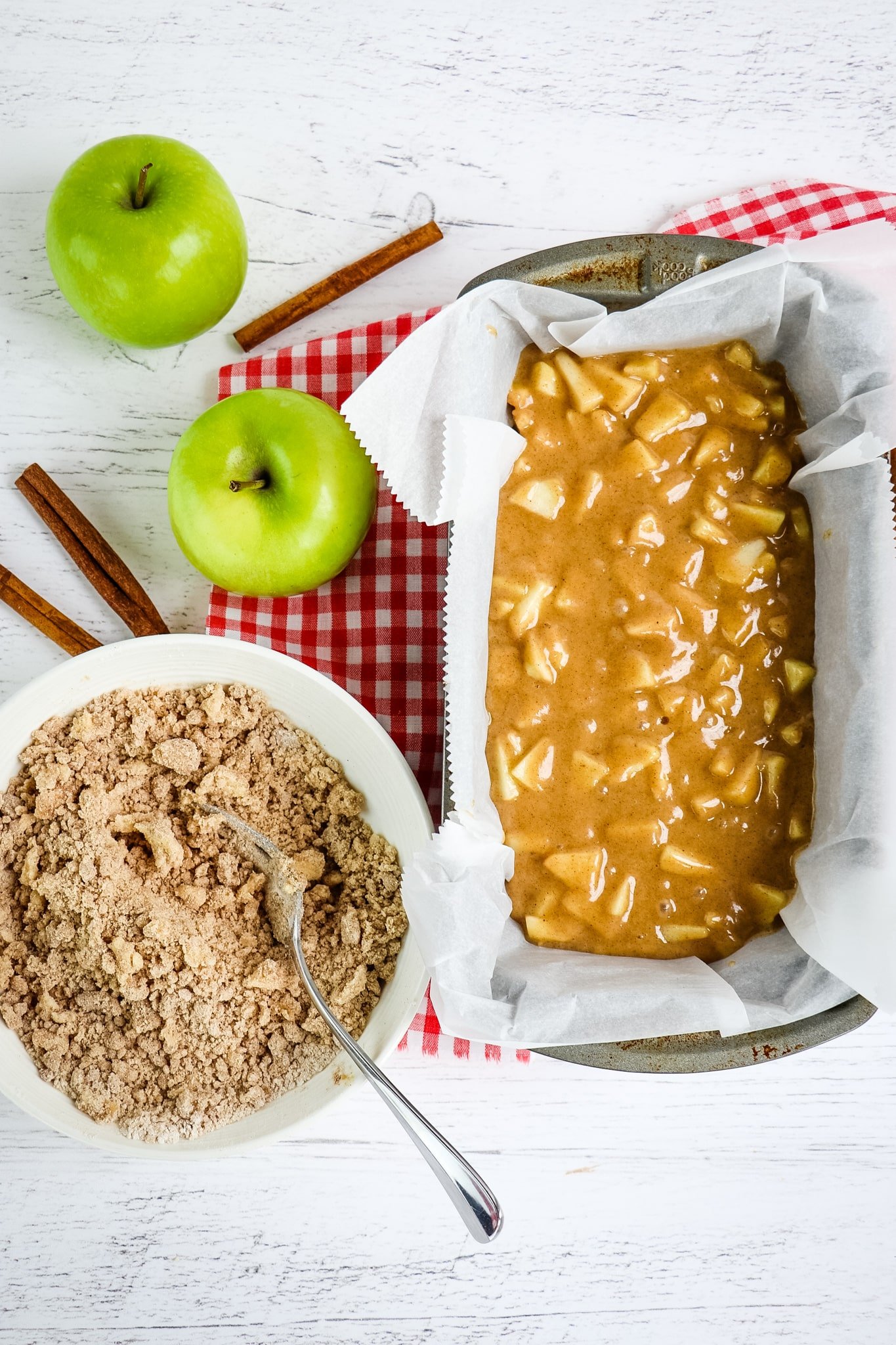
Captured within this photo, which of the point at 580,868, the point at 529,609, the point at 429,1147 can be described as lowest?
the point at 429,1147

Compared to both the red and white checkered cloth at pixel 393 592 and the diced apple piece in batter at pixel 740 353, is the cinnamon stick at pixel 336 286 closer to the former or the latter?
the red and white checkered cloth at pixel 393 592

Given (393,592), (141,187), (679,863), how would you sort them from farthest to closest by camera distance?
(393,592)
(141,187)
(679,863)

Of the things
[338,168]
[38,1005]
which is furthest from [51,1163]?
[338,168]

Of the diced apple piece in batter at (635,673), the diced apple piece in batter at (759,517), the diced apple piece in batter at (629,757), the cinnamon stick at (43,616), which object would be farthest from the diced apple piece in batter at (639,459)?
the cinnamon stick at (43,616)

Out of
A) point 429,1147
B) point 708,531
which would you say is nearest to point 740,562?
point 708,531

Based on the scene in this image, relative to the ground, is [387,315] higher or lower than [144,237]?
lower

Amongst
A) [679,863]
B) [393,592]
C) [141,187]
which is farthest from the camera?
[393,592]

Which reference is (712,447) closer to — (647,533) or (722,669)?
(647,533)
